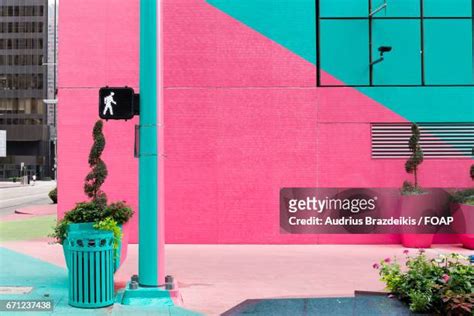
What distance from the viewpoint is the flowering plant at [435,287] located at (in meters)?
5.82

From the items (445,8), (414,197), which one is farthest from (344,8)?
(414,197)

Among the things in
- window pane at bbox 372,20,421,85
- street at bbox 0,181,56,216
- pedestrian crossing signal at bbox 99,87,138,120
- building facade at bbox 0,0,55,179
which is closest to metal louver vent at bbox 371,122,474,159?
window pane at bbox 372,20,421,85

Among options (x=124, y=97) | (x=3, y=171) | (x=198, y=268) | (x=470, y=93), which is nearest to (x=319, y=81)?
(x=470, y=93)

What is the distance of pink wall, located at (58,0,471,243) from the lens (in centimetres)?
1315

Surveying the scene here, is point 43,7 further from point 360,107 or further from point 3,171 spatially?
point 360,107

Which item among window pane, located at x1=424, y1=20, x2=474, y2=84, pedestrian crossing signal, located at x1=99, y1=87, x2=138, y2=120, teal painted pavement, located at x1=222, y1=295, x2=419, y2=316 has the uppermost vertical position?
window pane, located at x1=424, y1=20, x2=474, y2=84

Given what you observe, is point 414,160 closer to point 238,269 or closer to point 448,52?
point 448,52

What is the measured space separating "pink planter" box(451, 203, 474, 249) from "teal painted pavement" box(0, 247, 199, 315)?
817cm

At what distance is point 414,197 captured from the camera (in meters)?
12.9

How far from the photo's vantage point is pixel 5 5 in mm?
101812

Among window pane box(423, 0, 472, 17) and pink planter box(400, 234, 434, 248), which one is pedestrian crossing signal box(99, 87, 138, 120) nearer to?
pink planter box(400, 234, 434, 248)

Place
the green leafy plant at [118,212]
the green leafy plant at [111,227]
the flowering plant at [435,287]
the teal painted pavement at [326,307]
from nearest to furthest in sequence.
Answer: the flowering plant at [435,287], the teal painted pavement at [326,307], the green leafy plant at [111,227], the green leafy plant at [118,212]

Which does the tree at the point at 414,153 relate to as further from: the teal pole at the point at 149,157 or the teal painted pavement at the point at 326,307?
the teal pole at the point at 149,157

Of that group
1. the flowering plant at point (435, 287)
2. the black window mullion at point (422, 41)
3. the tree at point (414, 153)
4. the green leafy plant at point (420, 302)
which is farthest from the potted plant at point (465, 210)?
the green leafy plant at point (420, 302)
